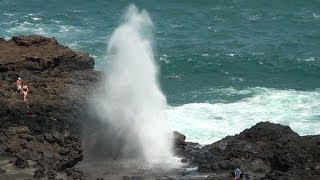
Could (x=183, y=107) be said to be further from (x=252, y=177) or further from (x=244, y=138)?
(x=252, y=177)

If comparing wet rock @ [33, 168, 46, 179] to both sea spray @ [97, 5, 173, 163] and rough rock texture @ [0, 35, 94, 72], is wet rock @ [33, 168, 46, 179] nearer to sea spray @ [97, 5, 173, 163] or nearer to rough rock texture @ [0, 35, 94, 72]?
sea spray @ [97, 5, 173, 163]

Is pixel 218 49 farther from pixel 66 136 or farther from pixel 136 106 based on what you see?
pixel 66 136

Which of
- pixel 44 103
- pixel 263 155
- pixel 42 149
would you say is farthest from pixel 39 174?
pixel 263 155

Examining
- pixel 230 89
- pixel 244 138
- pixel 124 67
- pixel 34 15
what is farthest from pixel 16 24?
pixel 244 138

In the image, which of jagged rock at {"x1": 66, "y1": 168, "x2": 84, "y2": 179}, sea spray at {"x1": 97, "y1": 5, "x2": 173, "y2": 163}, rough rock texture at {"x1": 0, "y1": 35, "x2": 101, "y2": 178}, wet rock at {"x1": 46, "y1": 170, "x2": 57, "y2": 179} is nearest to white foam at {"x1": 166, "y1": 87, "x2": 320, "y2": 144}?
sea spray at {"x1": 97, "y1": 5, "x2": 173, "y2": 163}

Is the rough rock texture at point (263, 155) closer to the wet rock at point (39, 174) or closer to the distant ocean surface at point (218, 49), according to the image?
the distant ocean surface at point (218, 49)

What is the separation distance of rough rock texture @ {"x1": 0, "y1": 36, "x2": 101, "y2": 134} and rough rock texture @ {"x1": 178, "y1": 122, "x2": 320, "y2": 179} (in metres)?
5.96

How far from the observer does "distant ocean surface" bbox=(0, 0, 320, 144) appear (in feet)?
153

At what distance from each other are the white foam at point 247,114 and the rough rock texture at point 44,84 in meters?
8.13

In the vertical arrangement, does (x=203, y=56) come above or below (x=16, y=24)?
below

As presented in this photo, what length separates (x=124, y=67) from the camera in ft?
130

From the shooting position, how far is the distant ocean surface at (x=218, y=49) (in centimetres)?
4659

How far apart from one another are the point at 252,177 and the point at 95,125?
8792 mm

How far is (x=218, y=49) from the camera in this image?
2425 inches
